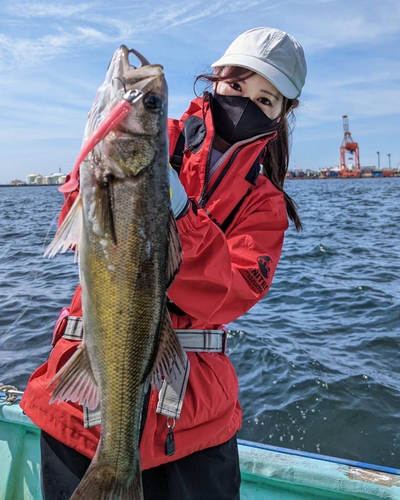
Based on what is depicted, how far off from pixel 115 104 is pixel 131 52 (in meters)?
0.26

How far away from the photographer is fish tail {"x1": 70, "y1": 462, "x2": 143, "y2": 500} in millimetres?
2142

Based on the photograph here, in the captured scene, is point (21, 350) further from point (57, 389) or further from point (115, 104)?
point (115, 104)

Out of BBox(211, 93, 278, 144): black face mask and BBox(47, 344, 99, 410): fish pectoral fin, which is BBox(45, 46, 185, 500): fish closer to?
BBox(47, 344, 99, 410): fish pectoral fin

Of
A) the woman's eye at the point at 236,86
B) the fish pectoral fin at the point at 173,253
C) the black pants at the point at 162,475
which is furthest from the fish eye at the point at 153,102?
the black pants at the point at 162,475

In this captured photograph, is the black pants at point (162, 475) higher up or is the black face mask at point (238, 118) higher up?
the black face mask at point (238, 118)

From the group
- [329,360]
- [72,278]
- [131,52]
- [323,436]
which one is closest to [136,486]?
[131,52]

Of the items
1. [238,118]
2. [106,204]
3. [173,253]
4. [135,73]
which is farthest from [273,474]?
[135,73]

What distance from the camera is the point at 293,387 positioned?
7098 millimetres

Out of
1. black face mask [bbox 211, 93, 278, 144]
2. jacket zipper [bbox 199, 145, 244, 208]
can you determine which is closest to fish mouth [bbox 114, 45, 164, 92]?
jacket zipper [bbox 199, 145, 244, 208]

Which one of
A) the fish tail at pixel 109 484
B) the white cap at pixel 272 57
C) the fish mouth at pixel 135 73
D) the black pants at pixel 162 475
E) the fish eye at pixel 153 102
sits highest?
the white cap at pixel 272 57

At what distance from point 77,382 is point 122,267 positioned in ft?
1.81

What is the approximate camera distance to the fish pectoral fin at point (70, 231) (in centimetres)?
207

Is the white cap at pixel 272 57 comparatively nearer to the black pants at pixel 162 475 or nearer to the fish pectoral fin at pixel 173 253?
the fish pectoral fin at pixel 173 253

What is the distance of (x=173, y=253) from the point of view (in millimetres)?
2139
